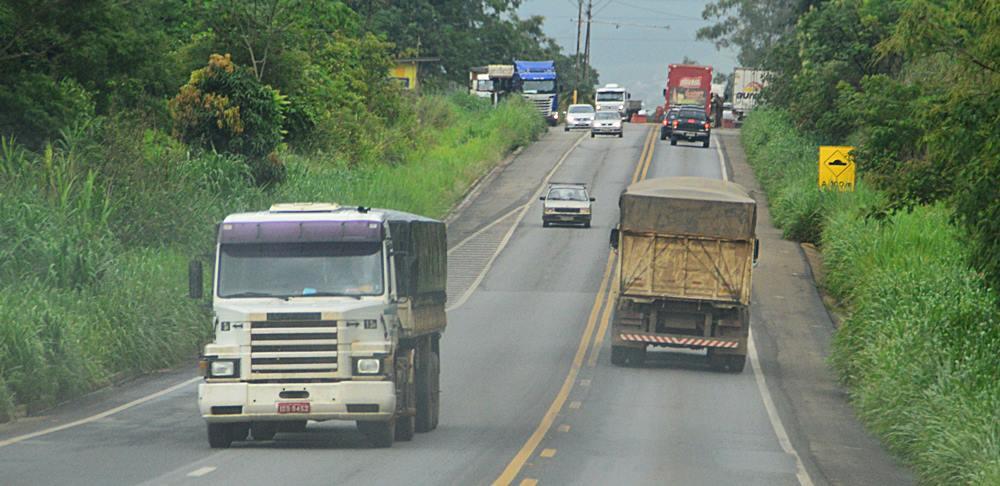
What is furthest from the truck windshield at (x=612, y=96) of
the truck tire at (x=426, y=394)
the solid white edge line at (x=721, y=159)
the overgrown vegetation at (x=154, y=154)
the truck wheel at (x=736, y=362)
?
the truck tire at (x=426, y=394)

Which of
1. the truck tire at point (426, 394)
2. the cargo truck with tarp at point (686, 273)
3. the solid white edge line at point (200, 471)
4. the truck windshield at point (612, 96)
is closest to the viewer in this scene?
the solid white edge line at point (200, 471)

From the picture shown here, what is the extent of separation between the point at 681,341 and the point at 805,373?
10.3 ft

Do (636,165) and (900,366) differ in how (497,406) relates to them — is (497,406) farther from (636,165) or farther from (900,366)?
(636,165)

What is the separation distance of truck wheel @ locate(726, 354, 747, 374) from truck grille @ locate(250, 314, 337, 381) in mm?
15542

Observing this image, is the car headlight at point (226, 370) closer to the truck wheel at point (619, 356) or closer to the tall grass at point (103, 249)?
the tall grass at point (103, 249)

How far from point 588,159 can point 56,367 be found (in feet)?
185

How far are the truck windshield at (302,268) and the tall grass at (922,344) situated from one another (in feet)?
23.5

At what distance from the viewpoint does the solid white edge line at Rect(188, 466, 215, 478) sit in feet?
51.5

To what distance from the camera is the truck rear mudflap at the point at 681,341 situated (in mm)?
30750

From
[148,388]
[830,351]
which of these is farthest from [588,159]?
[148,388]

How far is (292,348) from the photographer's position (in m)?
17.2

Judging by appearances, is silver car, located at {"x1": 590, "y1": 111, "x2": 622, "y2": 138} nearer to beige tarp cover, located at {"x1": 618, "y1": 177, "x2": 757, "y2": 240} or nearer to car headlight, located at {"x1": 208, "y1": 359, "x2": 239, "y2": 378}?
beige tarp cover, located at {"x1": 618, "y1": 177, "x2": 757, "y2": 240}

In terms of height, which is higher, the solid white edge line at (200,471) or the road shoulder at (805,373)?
the solid white edge line at (200,471)

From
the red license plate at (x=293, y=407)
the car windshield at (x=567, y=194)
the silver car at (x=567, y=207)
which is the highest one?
the red license plate at (x=293, y=407)
